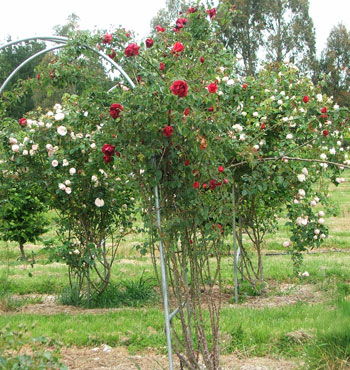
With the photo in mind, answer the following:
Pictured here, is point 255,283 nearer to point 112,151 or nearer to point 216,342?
point 216,342

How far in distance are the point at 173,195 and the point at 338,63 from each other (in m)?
31.5

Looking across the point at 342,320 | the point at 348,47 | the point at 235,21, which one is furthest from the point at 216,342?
the point at 348,47

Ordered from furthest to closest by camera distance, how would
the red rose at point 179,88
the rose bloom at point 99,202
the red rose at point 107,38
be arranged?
the rose bloom at point 99,202
the red rose at point 107,38
the red rose at point 179,88

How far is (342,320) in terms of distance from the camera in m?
3.50

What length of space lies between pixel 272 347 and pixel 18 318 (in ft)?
7.63

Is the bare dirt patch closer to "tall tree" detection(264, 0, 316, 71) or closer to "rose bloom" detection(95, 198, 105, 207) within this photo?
"rose bloom" detection(95, 198, 105, 207)

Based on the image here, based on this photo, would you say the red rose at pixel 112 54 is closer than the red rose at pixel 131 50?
No

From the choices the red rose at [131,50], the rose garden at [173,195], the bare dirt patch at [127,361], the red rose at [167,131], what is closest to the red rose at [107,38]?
the rose garden at [173,195]

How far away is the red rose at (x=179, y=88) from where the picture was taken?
256 cm

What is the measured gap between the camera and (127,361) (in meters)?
3.81

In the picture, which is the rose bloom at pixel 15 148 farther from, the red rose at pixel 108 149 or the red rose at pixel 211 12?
the red rose at pixel 211 12

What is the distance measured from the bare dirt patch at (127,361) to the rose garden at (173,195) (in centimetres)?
2

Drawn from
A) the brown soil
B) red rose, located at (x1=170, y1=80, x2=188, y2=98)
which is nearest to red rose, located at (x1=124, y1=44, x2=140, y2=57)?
red rose, located at (x1=170, y1=80, x2=188, y2=98)

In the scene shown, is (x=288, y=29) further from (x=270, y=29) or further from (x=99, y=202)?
(x=99, y=202)
